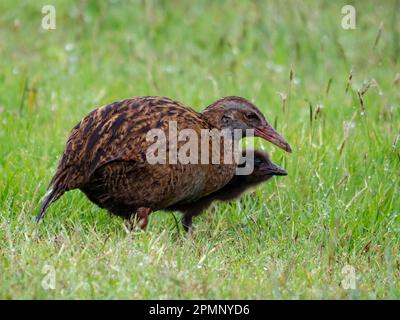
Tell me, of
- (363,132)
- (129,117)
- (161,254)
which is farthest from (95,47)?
(161,254)

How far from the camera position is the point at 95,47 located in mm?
10031

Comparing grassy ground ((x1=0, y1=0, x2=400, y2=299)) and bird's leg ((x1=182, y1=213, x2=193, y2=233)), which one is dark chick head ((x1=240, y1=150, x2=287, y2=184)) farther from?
bird's leg ((x1=182, y1=213, x2=193, y2=233))

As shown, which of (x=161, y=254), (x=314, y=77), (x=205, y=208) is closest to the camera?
(x=161, y=254)

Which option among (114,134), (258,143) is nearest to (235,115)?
(114,134)

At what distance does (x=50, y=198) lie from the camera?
5.77 m

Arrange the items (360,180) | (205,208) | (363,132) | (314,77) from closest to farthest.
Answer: (205,208) → (360,180) → (363,132) → (314,77)

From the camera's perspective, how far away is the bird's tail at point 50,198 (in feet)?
18.8

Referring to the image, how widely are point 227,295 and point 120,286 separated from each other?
1.73ft

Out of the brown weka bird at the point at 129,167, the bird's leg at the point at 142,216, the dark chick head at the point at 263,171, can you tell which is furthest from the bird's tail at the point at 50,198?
the dark chick head at the point at 263,171

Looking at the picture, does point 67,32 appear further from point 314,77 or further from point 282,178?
point 282,178

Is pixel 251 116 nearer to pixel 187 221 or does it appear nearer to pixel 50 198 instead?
pixel 187 221

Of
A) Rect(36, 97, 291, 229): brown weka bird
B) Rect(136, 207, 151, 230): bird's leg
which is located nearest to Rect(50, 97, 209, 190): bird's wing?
Rect(36, 97, 291, 229): brown weka bird

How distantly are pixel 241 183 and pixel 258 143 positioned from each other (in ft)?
3.26
